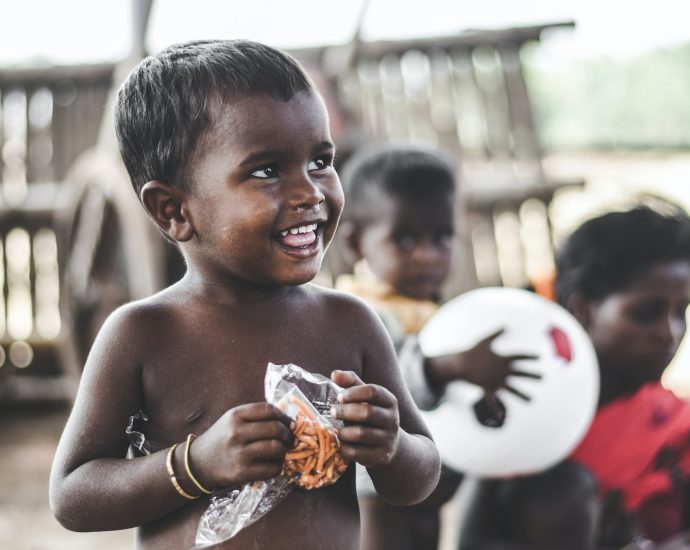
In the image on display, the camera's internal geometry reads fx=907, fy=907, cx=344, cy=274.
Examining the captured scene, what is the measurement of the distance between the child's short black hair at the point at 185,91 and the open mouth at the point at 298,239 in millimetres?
146

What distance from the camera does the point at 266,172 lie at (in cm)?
107

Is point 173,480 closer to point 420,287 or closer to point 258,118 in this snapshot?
point 258,118

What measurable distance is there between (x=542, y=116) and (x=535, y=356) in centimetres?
1008

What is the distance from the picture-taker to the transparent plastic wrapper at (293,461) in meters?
1.02

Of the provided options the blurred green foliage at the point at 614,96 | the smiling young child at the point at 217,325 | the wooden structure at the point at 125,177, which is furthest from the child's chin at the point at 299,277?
the blurred green foliage at the point at 614,96

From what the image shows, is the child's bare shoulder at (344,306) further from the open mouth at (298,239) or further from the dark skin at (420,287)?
the dark skin at (420,287)

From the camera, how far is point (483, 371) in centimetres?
162

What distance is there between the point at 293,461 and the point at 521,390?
28.9 inches

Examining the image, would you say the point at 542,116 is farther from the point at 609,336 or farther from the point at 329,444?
the point at 329,444

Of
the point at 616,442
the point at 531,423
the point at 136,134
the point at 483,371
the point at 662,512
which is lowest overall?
the point at 662,512

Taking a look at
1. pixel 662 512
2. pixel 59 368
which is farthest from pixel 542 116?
pixel 662 512

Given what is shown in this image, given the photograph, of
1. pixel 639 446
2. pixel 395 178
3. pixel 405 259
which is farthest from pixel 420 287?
pixel 639 446

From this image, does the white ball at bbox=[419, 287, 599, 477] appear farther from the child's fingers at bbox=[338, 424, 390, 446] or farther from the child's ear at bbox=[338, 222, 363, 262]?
the child's fingers at bbox=[338, 424, 390, 446]

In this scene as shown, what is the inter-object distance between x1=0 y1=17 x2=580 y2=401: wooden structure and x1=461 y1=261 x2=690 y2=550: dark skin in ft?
4.03
